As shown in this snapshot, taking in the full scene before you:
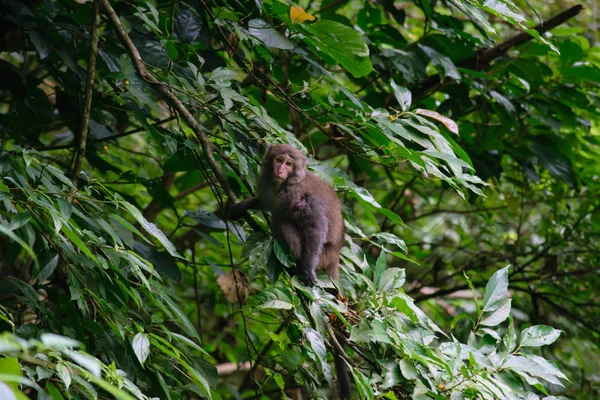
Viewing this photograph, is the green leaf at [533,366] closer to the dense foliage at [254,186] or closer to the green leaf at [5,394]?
the dense foliage at [254,186]

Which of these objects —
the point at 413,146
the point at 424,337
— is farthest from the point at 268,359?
the point at 413,146

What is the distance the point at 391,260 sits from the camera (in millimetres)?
7090

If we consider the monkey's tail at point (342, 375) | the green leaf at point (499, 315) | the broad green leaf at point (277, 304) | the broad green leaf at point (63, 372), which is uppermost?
the broad green leaf at point (63, 372)

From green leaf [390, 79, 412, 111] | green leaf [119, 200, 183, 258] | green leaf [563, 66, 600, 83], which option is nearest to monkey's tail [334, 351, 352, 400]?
green leaf [119, 200, 183, 258]

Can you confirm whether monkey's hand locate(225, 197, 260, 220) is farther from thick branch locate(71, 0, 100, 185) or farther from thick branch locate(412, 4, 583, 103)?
thick branch locate(412, 4, 583, 103)

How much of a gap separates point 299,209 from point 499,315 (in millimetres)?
1398

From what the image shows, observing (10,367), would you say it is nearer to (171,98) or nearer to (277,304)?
(277,304)

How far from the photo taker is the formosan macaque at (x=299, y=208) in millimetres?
3959

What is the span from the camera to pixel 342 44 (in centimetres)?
378

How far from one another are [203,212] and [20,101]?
1.31 meters

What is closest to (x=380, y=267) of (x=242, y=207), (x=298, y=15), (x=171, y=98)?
(x=242, y=207)

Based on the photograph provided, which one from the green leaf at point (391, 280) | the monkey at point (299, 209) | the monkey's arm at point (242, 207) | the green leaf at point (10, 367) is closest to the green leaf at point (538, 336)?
the green leaf at point (391, 280)

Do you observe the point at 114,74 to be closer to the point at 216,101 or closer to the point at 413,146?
the point at 216,101

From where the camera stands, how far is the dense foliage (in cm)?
293
